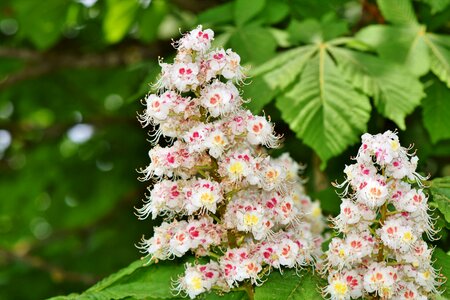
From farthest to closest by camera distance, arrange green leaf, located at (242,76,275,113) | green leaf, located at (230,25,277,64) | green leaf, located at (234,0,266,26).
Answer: green leaf, located at (234,0,266,26), green leaf, located at (230,25,277,64), green leaf, located at (242,76,275,113)

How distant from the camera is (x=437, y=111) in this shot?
3.06 meters

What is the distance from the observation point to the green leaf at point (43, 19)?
4230mm

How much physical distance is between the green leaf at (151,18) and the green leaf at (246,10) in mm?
1081

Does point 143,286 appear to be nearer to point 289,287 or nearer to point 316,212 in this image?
point 289,287

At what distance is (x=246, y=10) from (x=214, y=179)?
50.8 inches

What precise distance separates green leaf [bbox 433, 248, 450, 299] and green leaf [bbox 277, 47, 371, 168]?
0.68 m

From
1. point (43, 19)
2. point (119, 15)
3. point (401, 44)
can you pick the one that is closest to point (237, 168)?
point (401, 44)

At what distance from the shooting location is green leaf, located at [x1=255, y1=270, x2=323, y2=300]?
210 cm

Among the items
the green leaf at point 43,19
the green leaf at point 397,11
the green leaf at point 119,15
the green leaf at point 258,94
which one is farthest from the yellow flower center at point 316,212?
the green leaf at point 43,19

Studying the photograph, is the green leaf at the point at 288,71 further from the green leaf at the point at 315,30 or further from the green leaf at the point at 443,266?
the green leaf at the point at 443,266

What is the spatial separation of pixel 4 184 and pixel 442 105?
3875 millimetres

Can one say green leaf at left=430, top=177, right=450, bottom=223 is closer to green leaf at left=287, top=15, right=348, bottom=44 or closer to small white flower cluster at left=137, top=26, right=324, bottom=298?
small white flower cluster at left=137, top=26, right=324, bottom=298

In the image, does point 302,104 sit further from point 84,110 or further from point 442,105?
point 84,110

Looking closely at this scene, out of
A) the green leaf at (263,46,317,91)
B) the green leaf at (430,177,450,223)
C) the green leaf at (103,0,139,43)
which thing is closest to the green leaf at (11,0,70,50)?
the green leaf at (103,0,139,43)
